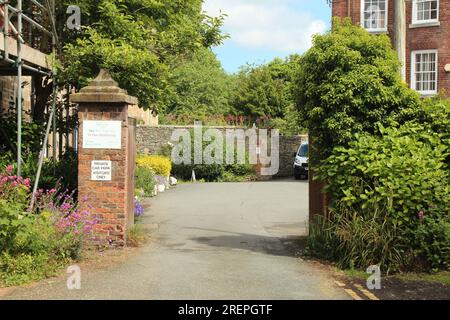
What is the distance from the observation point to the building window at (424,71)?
84.9 ft

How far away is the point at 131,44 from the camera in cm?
1095

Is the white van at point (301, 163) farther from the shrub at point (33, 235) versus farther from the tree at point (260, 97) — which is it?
the shrub at point (33, 235)

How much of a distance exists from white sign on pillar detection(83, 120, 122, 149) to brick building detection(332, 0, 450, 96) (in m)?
19.2

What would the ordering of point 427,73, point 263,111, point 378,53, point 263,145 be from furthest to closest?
point 263,111, point 263,145, point 427,73, point 378,53

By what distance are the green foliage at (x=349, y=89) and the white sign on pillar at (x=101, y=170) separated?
3.32 metres

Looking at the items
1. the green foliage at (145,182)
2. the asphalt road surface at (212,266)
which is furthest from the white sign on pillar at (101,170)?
the green foliage at (145,182)

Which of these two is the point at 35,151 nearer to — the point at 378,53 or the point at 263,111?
the point at 378,53

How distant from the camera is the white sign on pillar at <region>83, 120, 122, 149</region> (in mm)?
8906

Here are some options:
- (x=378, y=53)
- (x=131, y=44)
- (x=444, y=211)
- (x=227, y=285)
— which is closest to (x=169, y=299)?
(x=227, y=285)

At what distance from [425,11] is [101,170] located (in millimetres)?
21834

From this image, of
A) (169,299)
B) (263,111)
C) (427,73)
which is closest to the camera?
(169,299)

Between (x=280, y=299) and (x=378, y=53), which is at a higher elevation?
(x=378, y=53)
